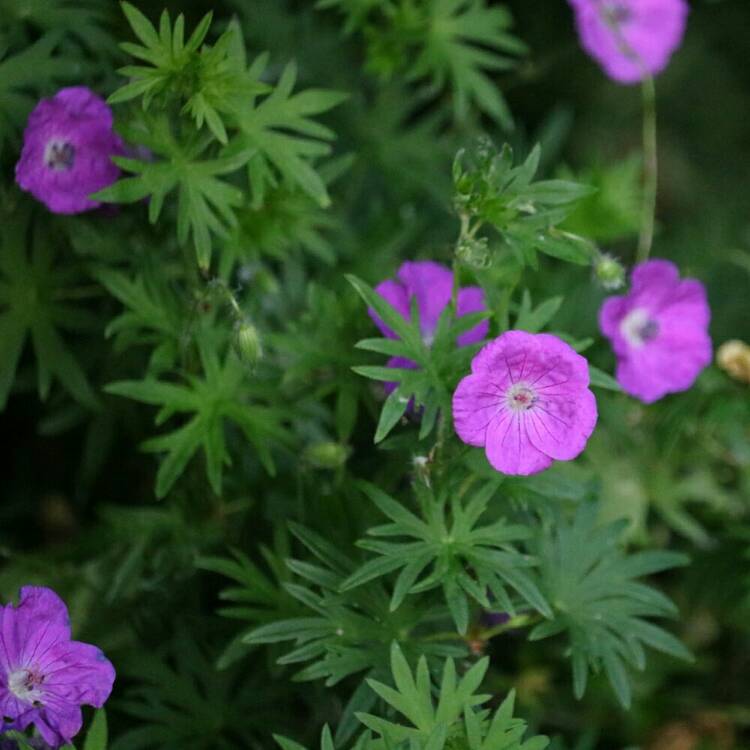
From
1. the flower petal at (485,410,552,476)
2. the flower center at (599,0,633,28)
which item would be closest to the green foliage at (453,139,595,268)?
the flower petal at (485,410,552,476)

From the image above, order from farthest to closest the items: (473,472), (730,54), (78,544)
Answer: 1. (730,54)
2. (78,544)
3. (473,472)

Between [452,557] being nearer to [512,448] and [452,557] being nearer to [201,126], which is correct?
[512,448]

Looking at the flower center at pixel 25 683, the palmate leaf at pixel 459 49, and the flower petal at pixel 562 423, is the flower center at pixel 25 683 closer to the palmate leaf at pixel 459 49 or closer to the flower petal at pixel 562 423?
the flower petal at pixel 562 423

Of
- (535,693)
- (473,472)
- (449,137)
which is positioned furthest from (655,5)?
(535,693)

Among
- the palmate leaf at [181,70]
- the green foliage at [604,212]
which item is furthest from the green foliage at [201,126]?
the green foliage at [604,212]

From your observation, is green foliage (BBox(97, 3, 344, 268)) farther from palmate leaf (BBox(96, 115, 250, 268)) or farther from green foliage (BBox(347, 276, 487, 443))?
green foliage (BBox(347, 276, 487, 443))

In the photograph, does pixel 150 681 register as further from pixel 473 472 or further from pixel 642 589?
pixel 642 589

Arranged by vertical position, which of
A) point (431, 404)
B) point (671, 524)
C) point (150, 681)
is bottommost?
point (671, 524)
